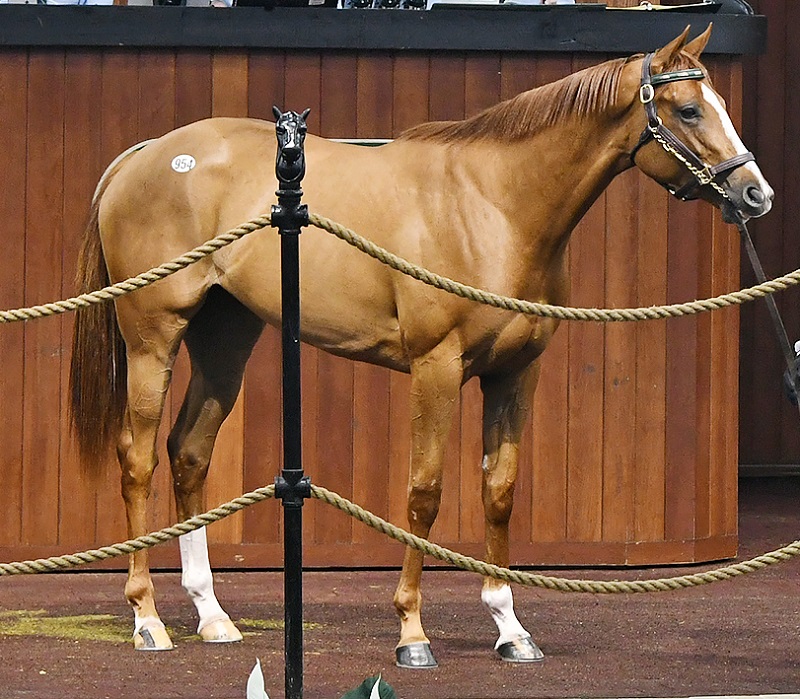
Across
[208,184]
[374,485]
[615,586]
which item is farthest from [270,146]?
[615,586]

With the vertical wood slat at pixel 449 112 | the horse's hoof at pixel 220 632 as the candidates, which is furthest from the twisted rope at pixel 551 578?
the vertical wood slat at pixel 449 112

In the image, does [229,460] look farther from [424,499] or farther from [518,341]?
[518,341]

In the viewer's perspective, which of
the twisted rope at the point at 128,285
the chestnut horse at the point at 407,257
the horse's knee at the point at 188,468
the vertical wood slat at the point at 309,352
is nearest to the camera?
the twisted rope at the point at 128,285

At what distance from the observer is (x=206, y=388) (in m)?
5.04

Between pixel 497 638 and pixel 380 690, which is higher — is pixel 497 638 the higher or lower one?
the lower one

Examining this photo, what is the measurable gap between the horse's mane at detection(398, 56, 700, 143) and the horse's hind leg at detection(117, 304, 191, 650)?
3.59 feet

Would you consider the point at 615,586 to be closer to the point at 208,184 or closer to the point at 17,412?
the point at 208,184

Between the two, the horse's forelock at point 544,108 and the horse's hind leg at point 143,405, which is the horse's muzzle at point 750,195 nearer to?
the horse's forelock at point 544,108

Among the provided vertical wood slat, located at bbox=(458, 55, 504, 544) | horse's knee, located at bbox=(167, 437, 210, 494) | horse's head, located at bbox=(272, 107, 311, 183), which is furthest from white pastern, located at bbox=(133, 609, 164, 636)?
horse's head, located at bbox=(272, 107, 311, 183)

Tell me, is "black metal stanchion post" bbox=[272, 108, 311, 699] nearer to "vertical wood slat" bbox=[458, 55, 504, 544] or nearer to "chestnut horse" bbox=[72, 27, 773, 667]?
"chestnut horse" bbox=[72, 27, 773, 667]

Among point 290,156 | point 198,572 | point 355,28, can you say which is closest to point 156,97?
point 355,28

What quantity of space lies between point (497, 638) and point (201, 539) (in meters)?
1.03

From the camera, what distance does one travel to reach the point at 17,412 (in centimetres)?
583

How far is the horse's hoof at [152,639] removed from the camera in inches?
181
